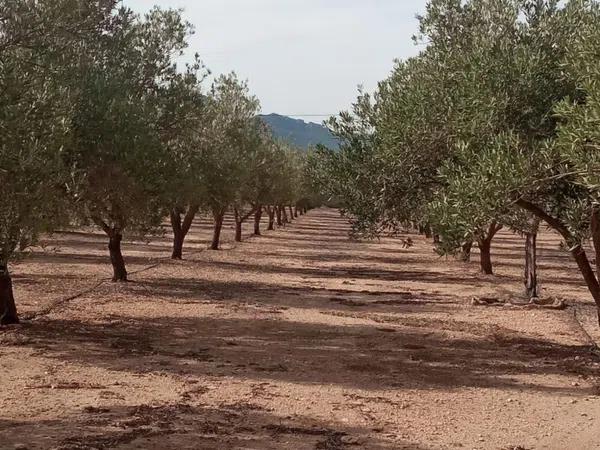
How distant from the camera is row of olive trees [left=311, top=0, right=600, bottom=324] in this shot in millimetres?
10570

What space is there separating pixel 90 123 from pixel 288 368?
7700 millimetres

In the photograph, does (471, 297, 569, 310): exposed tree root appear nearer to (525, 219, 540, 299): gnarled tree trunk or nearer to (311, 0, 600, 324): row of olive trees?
(525, 219, 540, 299): gnarled tree trunk

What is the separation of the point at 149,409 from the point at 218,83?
3240 centimetres

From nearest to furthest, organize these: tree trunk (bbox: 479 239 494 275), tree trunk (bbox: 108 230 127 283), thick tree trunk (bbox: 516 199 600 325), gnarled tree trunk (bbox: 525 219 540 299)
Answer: thick tree trunk (bbox: 516 199 600 325) → gnarled tree trunk (bbox: 525 219 540 299) → tree trunk (bbox: 108 230 127 283) → tree trunk (bbox: 479 239 494 275)

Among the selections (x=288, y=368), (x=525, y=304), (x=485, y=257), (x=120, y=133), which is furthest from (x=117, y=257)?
(x=485, y=257)

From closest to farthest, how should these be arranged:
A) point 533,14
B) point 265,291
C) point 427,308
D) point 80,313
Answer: point 533,14 → point 80,313 → point 427,308 → point 265,291

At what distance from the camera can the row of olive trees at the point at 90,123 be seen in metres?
11.5

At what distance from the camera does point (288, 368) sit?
13.4 m

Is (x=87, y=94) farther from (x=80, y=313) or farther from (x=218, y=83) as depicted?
(x=218, y=83)

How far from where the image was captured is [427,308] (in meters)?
22.4

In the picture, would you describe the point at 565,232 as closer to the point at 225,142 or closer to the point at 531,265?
the point at 531,265

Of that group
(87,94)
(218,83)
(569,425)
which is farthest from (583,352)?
(218,83)

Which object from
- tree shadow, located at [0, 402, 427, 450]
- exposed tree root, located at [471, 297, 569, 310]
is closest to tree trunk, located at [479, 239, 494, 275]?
exposed tree root, located at [471, 297, 569, 310]

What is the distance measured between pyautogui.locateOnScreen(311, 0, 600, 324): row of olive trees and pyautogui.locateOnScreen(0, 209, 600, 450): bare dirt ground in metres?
2.49
